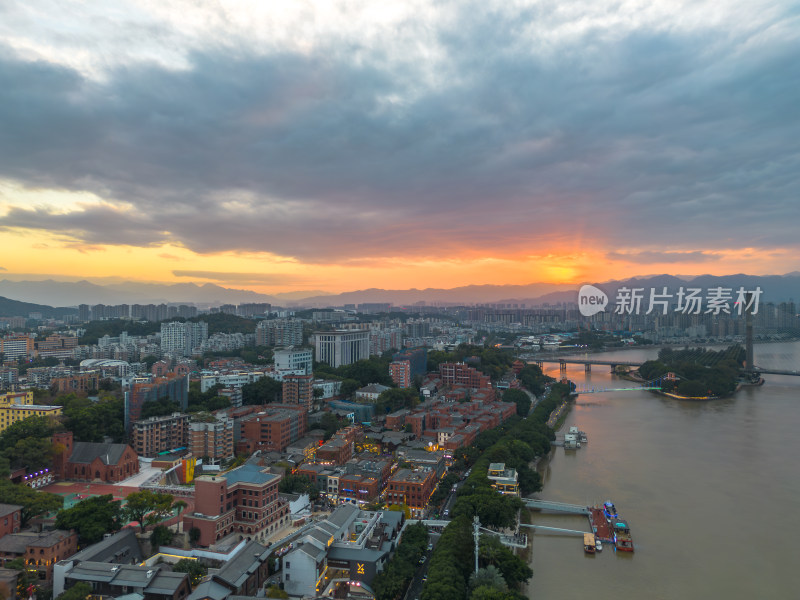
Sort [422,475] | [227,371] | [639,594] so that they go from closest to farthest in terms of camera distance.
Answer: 1. [639,594]
2. [422,475]
3. [227,371]

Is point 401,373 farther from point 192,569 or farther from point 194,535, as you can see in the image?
point 192,569

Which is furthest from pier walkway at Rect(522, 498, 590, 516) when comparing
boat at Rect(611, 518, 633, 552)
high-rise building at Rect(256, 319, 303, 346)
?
high-rise building at Rect(256, 319, 303, 346)

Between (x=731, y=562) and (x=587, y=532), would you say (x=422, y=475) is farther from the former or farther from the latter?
(x=731, y=562)

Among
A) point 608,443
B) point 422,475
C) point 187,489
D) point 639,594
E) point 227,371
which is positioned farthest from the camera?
point 227,371

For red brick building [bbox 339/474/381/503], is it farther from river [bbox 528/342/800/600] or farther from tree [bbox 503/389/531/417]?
tree [bbox 503/389/531/417]

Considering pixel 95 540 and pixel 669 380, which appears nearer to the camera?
pixel 95 540

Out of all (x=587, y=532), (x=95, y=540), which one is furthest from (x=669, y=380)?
(x=95, y=540)
